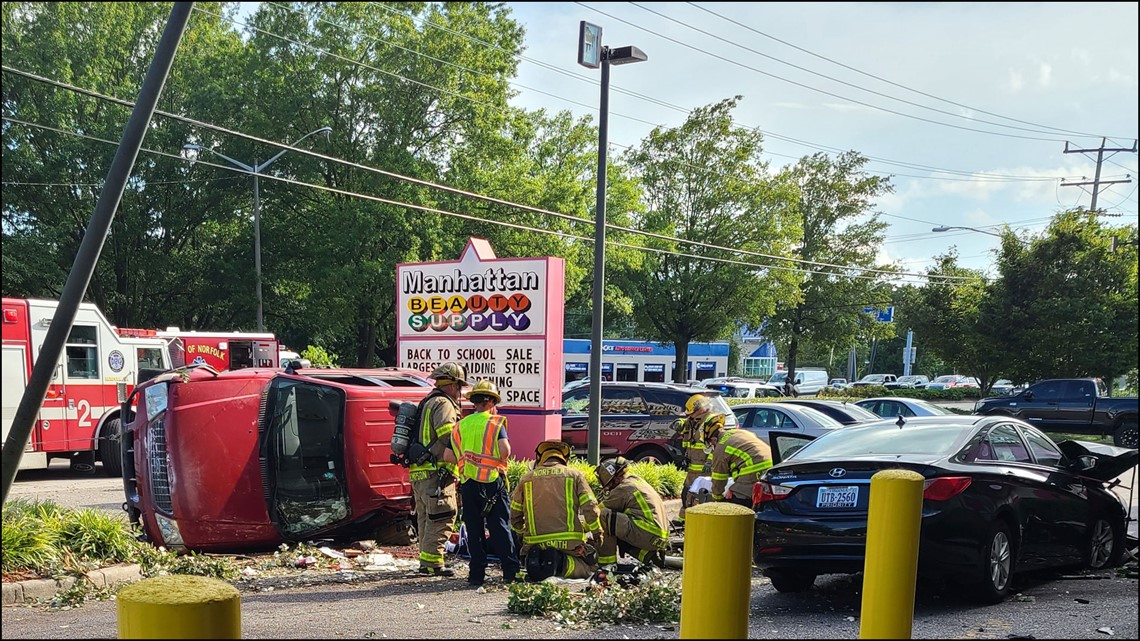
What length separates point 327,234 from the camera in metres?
28.2

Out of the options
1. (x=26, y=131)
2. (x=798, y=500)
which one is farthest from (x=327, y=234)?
(x=798, y=500)

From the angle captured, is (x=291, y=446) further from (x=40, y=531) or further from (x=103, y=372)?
(x=103, y=372)

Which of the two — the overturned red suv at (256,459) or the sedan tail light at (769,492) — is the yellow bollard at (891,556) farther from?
the overturned red suv at (256,459)

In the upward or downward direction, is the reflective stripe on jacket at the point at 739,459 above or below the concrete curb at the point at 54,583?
above

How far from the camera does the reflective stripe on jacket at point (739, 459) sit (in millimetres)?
8484

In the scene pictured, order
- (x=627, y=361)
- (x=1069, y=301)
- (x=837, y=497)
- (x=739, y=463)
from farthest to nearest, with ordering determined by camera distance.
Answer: (x=627, y=361) → (x=1069, y=301) → (x=739, y=463) → (x=837, y=497)

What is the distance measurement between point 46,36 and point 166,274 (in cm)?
848

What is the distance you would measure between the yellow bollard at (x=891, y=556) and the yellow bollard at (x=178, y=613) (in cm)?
216

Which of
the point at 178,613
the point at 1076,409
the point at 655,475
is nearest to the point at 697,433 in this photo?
the point at 655,475

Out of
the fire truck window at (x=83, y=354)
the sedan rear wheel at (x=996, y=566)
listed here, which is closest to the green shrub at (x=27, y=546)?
the sedan rear wheel at (x=996, y=566)

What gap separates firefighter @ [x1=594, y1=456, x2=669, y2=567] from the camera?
770 cm

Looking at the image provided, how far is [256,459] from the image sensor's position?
800 cm

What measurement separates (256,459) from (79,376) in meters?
8.27

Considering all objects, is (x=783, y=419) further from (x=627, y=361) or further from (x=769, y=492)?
(x=627, y=361)
